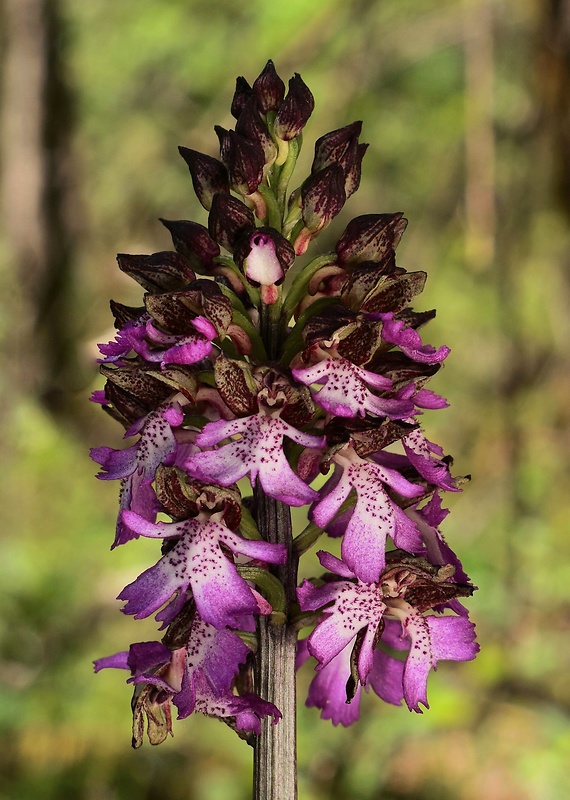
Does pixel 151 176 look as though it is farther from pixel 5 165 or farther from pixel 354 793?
pixel 354 793

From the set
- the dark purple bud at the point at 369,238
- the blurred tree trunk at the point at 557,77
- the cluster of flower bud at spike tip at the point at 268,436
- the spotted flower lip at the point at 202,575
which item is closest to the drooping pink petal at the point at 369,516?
the cluster of flower bud at spike tip at the point at 268,436

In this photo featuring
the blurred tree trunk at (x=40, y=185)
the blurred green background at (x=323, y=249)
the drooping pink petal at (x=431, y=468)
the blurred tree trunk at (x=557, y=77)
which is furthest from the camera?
the blurred tree trunk at (x=40, y=185)

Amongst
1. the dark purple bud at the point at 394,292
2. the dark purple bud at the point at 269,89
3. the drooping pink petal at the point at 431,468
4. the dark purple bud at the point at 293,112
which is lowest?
the drooping pink petal at the point at 431,468

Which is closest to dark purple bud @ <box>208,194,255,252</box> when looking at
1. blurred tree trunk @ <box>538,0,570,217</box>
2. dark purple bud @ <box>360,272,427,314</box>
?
dark purple bud @ <box>360,272,427,314</box>

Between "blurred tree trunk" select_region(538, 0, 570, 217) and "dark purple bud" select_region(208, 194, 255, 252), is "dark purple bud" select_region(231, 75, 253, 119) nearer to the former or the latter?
"dark purple bud" select_region(208, 194, 255, 252)

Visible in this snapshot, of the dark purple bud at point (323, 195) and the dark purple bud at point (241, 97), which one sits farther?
the dark purple bud at point (241, 97)

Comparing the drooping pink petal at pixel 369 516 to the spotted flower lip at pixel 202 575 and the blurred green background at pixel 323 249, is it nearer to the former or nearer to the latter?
the spotted flower lip at pixel 202 575

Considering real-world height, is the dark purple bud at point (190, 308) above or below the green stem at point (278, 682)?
above
